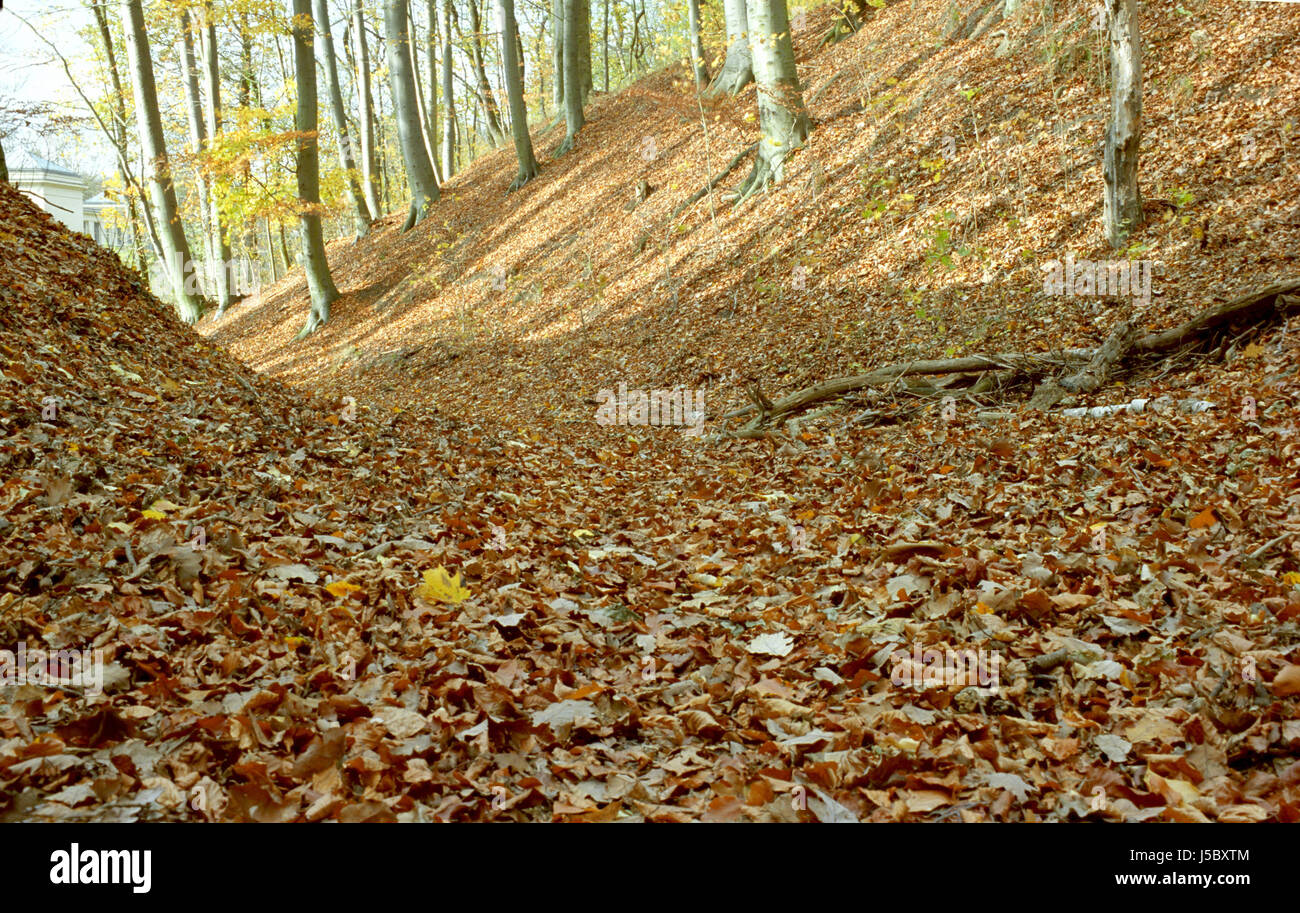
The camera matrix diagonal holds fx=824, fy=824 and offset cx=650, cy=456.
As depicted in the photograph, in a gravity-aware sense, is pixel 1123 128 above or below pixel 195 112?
below

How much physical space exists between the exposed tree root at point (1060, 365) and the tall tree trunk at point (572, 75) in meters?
16.1

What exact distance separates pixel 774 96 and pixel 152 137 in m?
11.5

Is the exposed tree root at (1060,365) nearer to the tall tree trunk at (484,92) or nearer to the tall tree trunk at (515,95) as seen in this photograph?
the tall tree trunk at (515,95)

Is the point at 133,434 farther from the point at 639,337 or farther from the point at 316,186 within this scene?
the point at 316,186

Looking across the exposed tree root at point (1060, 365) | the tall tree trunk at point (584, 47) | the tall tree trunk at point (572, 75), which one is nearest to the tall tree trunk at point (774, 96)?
the exposed tree root at point (1060, 365)

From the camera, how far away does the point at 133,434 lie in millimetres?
5090

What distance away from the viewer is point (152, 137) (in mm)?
15398

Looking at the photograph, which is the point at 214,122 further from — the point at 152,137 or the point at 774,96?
the point at 774,96

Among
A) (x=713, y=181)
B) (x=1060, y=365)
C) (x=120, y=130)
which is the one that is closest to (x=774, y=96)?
(x=713, y=181)

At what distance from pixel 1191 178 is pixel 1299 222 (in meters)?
1.55

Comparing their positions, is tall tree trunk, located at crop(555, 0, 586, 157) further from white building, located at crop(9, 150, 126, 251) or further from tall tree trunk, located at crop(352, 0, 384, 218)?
white building, located at crop(9, 150, 126, 251)

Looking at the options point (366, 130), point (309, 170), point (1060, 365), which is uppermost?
point (366, 130)

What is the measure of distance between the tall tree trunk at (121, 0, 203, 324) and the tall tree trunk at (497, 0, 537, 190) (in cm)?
749
